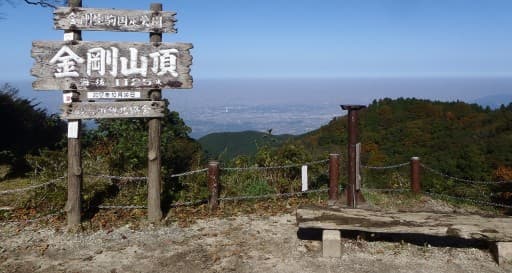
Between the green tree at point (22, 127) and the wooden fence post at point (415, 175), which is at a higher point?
the green tree at point (22, 127)

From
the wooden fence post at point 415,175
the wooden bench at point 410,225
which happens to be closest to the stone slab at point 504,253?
the wooden bench at point 410,225

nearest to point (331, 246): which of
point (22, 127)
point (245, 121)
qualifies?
point (22, 127)

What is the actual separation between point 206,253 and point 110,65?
2.83 m

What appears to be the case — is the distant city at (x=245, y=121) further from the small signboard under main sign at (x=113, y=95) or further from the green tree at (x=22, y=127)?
the green tree at (x=22, y=127)

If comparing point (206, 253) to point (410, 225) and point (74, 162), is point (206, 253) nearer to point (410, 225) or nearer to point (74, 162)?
point (74, 162)

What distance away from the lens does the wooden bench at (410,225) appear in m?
5.20

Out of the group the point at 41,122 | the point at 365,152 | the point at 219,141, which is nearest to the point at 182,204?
Result: the point at 41,122

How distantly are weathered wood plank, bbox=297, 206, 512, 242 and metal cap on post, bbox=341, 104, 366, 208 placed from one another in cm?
117

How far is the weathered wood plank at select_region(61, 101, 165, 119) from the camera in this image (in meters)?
6.09

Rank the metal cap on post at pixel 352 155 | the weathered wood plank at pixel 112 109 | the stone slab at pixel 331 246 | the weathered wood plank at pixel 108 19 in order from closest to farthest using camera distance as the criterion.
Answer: the stone slab at pixel 331 246
the weathered wood plank at pixel 108 19
the weathered wood plank at pixel 112 109
the metal cap on post at pixel 352 155

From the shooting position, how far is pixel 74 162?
20.1 ft

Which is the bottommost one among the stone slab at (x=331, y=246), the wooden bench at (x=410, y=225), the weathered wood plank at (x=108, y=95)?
the stone slab at (x=331, y=246)

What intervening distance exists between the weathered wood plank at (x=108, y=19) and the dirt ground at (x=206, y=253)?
278 cm

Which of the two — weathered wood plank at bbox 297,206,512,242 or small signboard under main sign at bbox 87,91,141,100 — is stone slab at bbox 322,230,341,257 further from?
small signboard under main sign at bbox 87,91,141,100
